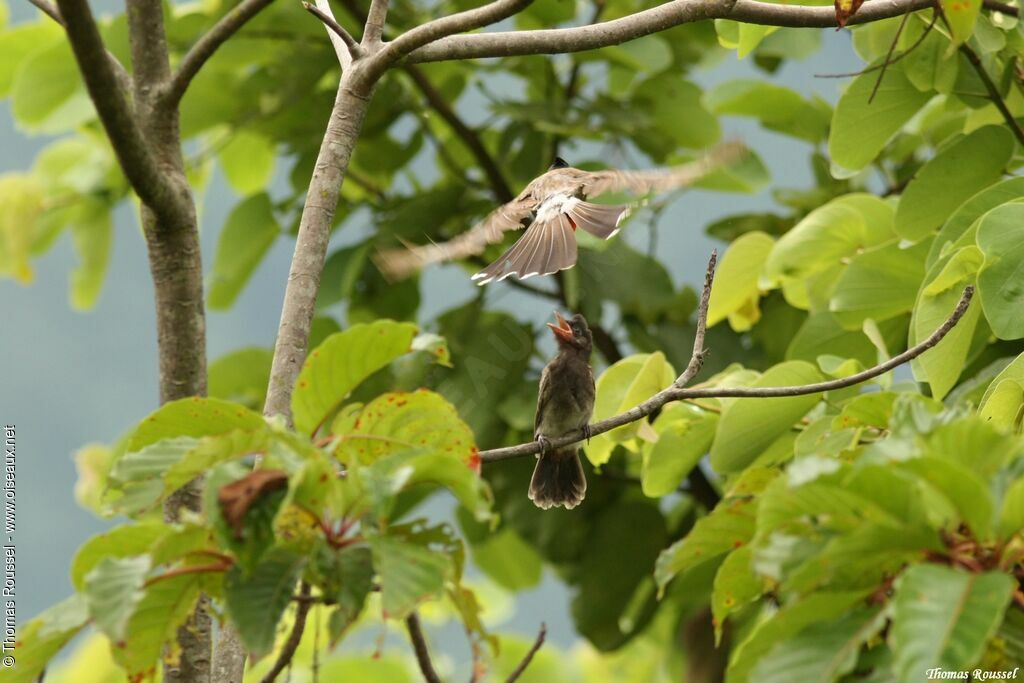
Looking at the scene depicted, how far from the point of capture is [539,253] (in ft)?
11.0

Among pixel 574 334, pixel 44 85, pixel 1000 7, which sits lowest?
pixel 574 334

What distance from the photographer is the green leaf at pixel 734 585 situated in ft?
6.84

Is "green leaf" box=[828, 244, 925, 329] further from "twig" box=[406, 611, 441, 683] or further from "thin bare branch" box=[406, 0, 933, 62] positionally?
"twig" box=[406, 611, 441, 683]

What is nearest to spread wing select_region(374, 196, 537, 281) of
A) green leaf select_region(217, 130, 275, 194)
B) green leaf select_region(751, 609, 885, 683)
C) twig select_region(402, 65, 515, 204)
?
twig select_region(402, 65, 515, 204)

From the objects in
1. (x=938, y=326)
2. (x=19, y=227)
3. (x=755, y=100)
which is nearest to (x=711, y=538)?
(x=938, y=326)

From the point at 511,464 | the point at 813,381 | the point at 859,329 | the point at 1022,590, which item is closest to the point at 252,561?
the point at 1022,590

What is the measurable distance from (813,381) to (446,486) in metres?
1.60

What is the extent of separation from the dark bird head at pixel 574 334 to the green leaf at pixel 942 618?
291cm

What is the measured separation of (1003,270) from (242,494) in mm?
1740

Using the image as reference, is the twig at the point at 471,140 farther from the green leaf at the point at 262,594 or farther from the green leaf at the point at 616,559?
the green leaf at the point at 262,594

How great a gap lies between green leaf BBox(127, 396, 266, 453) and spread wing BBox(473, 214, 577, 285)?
51.6 inches

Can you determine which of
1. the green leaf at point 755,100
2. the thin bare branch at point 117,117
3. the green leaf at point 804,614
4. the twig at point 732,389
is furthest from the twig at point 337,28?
the green leaf at point 755,100

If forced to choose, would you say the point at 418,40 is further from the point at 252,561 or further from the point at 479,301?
the point at 479,301

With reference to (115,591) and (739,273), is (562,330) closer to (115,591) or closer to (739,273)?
(739,273)
